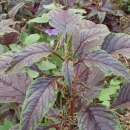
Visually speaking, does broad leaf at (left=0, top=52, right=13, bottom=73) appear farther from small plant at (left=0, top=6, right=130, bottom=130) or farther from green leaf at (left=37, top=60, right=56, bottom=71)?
green leaf at (left=37, top=60, right=56, bottom=71)

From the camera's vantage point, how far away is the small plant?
4.17ft

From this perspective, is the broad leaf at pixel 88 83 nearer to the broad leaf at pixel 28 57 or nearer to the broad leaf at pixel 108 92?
the broad leaf at pixel 28 57

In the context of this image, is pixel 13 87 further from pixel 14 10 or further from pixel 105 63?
pixel 14 10

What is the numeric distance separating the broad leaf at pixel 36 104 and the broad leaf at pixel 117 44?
266 millimetres

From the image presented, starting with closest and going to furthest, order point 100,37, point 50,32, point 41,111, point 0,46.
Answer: point 41,111 < point 100,37 < point 0,46 < point 50,32

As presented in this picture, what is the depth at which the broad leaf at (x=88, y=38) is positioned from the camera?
1367mm

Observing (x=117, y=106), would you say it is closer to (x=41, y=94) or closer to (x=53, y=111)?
(x=53, y=111)

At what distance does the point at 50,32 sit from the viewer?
7.98ft

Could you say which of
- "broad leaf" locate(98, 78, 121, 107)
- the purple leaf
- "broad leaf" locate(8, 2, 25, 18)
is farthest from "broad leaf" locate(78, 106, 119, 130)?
"broad leaf" locate(8, 2, 25, 18)

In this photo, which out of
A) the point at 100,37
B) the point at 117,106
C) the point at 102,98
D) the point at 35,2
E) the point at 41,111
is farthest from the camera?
the point at 35,2

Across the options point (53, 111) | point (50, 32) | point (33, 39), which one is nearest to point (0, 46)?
point (33, 39)

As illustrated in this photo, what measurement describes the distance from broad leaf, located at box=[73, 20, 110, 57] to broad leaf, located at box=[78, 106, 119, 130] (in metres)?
0.19

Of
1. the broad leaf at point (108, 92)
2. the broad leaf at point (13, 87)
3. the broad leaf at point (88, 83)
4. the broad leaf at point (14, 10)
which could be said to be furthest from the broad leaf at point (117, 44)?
the broad leaf at point (14, 10)

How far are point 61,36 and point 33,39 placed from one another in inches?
27.6
